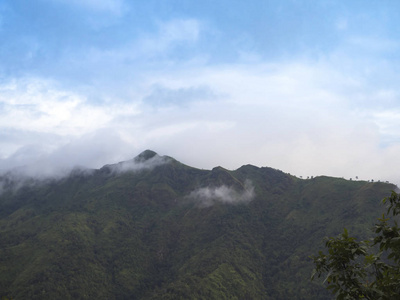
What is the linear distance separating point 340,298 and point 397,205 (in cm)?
540

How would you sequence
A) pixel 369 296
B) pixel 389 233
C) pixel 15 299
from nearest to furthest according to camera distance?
pixel 369 296
pixel 389 233
pixel 15 299

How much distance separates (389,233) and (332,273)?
3256 millimetres

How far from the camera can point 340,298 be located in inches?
515

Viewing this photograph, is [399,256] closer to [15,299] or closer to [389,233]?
[389,233]

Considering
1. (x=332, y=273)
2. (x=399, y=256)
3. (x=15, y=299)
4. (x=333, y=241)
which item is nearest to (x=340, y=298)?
(x=332, y=273)

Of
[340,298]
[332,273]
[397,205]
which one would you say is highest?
[397,205]

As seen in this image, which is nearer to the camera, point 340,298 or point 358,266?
point 340,298

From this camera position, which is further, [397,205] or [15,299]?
[15,299]

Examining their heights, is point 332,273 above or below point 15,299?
above

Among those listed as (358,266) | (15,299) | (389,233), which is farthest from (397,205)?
(15,299)

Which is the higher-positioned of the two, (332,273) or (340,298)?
(332,273)

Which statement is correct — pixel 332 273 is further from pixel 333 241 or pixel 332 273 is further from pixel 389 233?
pixel 389 233

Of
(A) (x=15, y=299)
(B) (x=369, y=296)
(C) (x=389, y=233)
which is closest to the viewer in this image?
(B) (x=369, y=296)

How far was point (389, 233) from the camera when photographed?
13898mm
